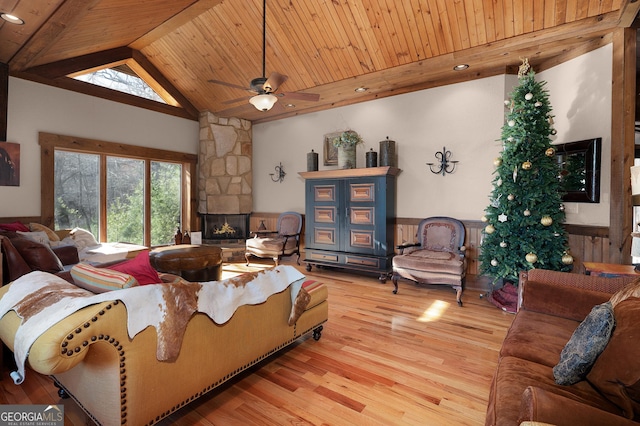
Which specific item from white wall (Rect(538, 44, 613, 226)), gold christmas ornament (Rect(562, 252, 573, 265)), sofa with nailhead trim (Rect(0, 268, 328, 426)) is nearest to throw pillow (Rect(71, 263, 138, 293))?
sofa with nailhead trim (Rect(0, 268, 328, 426))

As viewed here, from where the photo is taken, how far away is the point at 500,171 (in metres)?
3.87

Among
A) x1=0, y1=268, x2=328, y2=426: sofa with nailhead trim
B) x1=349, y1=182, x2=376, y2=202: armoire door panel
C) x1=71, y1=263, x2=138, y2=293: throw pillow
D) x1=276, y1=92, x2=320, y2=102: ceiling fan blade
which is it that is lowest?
x1=0, y1=268, x2=328, y2=426: sofa with nailhead trim

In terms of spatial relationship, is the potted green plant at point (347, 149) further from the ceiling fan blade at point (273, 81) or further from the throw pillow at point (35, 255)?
the throw pillow at point (35, 255)

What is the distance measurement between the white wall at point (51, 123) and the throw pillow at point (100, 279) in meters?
3.86

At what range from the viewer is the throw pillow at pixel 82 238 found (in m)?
4.70

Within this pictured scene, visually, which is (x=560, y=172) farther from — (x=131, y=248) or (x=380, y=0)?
(x=131, y=248)

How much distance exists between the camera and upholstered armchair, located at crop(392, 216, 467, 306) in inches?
155

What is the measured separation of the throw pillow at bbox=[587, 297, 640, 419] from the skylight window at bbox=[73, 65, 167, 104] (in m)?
6.83

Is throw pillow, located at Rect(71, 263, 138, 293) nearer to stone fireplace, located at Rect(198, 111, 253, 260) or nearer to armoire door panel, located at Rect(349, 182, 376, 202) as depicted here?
armoire door panel, located at Rect(349, 182, 376, 202)

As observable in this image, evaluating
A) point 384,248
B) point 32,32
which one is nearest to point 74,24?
point 32,32

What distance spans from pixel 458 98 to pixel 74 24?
492 centimetres

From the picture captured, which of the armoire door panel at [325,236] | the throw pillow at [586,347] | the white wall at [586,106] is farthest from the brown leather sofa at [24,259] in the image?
the white wall at [586,106]

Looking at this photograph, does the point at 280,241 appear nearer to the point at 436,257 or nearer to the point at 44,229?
the point at 436,257

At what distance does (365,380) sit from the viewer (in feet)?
7.29
